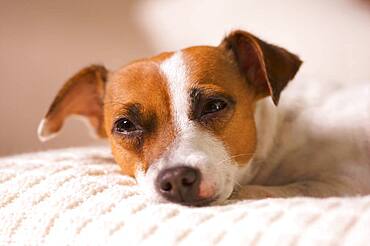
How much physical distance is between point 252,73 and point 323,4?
860 mm

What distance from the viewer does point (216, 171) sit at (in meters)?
1.39

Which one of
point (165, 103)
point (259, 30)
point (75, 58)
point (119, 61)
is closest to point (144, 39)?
point (119, 61)

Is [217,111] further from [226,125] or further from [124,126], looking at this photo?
[124,126]

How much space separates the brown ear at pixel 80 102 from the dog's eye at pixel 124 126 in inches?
11.6

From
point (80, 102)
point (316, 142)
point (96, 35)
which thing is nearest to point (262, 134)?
point (316, 142)

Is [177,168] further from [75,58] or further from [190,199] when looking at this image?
[75,58]

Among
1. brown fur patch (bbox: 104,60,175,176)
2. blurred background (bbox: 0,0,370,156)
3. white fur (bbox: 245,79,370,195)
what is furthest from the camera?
blurred background (bbox: 0,0,370,156)

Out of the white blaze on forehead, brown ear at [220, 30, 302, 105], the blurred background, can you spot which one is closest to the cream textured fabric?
the white blaze on forehead

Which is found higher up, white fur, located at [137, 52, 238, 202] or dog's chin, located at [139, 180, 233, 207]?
white fur, located at [137, 52, 238, 202]

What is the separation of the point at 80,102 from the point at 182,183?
0.82 meters

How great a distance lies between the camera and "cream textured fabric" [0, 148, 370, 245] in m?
1.04

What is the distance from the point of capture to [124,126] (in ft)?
5.45

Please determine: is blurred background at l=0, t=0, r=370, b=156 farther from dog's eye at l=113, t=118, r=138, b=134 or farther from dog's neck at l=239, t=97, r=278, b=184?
dog's eye at l=113, t=118, r=138, b=134

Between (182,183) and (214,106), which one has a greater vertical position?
(214,106)
